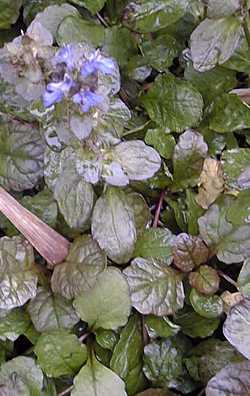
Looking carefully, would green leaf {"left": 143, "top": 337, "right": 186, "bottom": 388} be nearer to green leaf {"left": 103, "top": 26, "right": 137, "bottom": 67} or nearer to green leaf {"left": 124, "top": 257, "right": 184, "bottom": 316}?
green leaf {"left": 124, "top": 257, "right": 184, "bottom": 316}

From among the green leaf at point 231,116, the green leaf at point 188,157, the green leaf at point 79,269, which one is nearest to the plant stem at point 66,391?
the green leaf at point 79,269

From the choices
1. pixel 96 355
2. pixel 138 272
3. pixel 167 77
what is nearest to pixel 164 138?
pixel 167 77

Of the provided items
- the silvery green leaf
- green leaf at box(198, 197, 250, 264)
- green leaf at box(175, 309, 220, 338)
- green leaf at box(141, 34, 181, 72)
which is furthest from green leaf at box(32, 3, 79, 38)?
green leaf at box(175, 309, 220, 338)

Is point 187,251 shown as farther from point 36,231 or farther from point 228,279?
point 36,231

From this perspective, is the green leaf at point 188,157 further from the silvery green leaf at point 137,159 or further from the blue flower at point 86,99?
the blue flower at point 86,99

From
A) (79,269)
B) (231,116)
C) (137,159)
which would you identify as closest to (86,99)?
(137,159)

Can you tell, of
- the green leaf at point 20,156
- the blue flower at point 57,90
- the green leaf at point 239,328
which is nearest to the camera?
the blue flower at point 57,90
